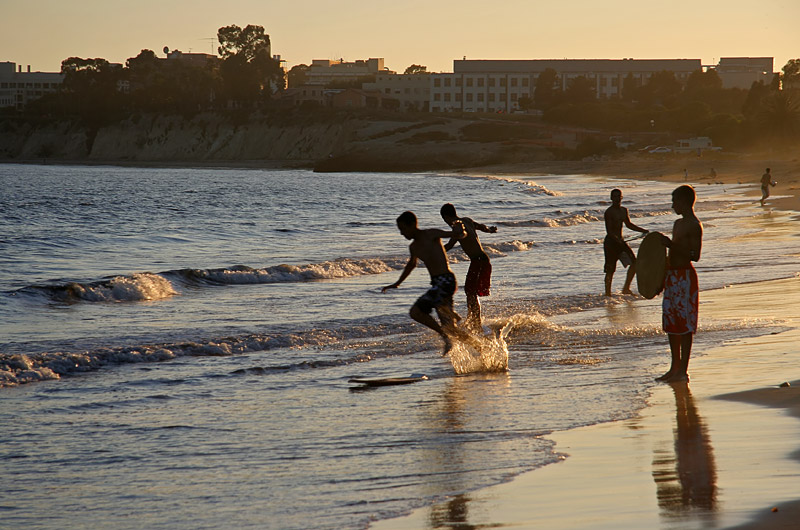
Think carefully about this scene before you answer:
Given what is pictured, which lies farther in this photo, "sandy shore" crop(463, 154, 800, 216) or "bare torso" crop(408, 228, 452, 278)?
"sandy shore" crop(463, 154, 800, 216)

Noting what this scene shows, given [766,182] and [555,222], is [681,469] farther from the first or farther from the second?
[766,182]

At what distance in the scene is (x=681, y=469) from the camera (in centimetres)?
527

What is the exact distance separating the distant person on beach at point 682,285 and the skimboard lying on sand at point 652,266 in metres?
0.07

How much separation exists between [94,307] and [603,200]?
1371 inches

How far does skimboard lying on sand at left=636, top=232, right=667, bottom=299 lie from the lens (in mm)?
7984

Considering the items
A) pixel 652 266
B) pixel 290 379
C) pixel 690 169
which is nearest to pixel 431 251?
pixel 290 379

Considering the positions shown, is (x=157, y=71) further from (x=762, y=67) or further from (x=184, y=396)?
(x=184, y=396)

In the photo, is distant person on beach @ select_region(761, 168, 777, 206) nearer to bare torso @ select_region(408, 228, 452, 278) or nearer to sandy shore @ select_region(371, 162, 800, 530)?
sandy shore @ select_region(371, 162, 800, 530)

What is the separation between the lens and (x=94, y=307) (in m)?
14.6

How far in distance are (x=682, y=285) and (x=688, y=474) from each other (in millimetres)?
2960

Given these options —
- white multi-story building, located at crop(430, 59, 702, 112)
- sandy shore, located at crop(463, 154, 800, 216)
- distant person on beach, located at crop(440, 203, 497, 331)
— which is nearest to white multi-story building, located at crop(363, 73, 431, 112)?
white multi-story building, located at crop(430, 59, 702, 112)

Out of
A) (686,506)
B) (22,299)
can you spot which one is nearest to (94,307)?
(22,299)

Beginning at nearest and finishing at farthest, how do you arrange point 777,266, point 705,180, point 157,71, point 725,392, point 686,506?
point 686,506 → point 725,392 → point 777,266 → point 705,180 → point 157,71

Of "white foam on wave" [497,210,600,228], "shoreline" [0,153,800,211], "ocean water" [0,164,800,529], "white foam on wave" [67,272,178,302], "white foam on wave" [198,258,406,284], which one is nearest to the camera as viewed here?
"ocean water" [0,164,800,529]
